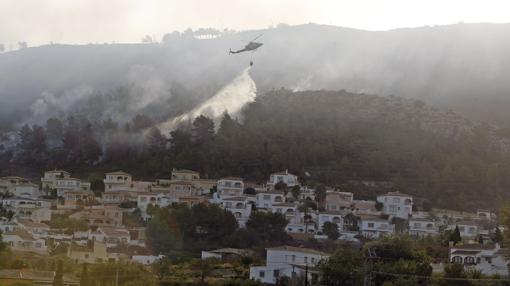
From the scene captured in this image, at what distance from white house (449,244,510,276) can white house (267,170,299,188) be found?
1617 cm

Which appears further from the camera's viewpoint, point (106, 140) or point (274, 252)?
point (106, 140)

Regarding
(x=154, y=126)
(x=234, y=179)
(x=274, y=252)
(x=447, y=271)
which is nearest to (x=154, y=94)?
(x=154, y=126)

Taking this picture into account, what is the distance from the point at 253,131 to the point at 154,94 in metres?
22.1

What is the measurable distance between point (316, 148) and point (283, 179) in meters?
5.72

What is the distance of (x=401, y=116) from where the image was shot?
247 feet

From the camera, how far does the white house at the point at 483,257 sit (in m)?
42.5

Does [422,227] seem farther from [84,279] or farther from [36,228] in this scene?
[84,279]

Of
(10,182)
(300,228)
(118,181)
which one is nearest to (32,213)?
(10,182)

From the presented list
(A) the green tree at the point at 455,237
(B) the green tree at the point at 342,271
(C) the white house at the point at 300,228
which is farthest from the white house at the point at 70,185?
(B) the green tree at the point at 342,271

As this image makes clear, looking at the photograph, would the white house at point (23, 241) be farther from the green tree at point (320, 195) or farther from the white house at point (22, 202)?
the green tree at point (320, 195)

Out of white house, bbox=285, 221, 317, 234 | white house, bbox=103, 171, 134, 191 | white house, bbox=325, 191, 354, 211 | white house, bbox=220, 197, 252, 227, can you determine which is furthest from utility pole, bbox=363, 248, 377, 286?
white house, bbox=103, 171, 134, 191

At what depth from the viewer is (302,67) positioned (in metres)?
104

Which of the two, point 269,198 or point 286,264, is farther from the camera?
point 269,198

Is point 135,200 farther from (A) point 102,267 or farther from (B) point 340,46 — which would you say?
Result: (B) point 340,46
